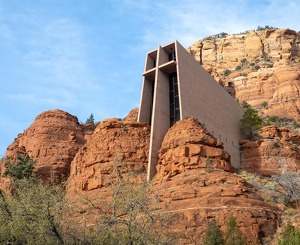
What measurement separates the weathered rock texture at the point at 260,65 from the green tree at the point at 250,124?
1274 cm

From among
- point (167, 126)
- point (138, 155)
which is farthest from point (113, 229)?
point (167, 126)

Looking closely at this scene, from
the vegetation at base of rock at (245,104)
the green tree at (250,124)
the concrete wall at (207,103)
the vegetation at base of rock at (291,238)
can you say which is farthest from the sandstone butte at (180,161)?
the vegetation at base of rock at (245,104)

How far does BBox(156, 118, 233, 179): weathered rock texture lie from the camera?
27.7 m

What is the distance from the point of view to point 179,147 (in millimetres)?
28641

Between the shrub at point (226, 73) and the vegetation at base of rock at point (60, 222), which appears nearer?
the vegetation at base of rock at point (60, 222)

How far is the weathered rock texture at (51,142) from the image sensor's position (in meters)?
39.1

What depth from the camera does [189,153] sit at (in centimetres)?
2809

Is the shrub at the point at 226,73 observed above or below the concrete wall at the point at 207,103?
above

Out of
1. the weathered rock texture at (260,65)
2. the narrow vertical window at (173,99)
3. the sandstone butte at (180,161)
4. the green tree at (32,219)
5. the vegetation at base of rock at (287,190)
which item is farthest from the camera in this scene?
the weathered rock texture at (260,65)

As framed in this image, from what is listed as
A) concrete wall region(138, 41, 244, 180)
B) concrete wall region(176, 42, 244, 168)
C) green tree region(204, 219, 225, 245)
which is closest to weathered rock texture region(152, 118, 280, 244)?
green tree region(204, 219, 225, 245)

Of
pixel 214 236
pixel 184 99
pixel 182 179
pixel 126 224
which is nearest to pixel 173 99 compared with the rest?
pixel 184 99

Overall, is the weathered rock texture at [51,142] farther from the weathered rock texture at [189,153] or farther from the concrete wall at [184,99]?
the weathered rock texture at [189,153]

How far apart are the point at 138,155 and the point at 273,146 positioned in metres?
13.0

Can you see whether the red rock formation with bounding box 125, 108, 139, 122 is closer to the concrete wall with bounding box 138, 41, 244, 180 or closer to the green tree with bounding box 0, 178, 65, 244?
the concrete wall with bounding box 138, 41, 244, 180
